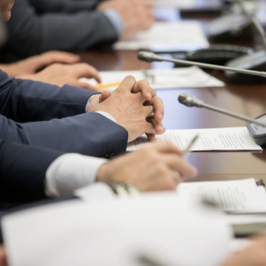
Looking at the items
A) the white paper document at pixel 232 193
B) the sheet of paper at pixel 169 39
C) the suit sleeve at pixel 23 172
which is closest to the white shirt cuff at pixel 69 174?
the suit sleeve at pixel 23 172

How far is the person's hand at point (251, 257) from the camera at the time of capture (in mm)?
323

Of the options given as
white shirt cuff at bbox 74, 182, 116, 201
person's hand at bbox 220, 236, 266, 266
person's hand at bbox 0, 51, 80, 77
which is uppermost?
person's hand at bbox 220, 236, 266, 266

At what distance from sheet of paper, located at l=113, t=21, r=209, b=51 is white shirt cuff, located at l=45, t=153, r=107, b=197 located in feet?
3.23

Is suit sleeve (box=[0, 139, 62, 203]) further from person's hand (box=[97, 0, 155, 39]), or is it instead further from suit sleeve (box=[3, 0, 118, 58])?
person's hand (box=[97, 0, 155, 39])

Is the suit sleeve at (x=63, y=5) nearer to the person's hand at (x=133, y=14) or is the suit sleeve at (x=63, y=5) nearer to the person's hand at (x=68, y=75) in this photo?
the person's hand at (x=133, y=14)

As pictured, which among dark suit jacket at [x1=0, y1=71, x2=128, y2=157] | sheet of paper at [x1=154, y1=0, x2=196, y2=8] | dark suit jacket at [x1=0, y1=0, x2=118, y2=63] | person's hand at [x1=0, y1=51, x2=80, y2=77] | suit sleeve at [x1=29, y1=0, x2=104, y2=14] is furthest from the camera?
sheet of paper at [x1=154, y1=0, x2=196, y2=8]

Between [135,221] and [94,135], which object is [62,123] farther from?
[135,221]

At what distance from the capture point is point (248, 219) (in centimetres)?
51

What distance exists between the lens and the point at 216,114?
0.89 meters

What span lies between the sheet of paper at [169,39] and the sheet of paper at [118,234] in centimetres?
115

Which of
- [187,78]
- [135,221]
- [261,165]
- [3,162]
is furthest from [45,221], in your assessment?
[187,78]

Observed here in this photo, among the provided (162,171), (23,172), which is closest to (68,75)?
(23,172)

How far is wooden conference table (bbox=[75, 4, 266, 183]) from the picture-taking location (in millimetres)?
650

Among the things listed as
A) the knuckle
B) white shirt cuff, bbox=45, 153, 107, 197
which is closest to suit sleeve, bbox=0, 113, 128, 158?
white shirt cuff, bbox=45, 153, 107, 197
